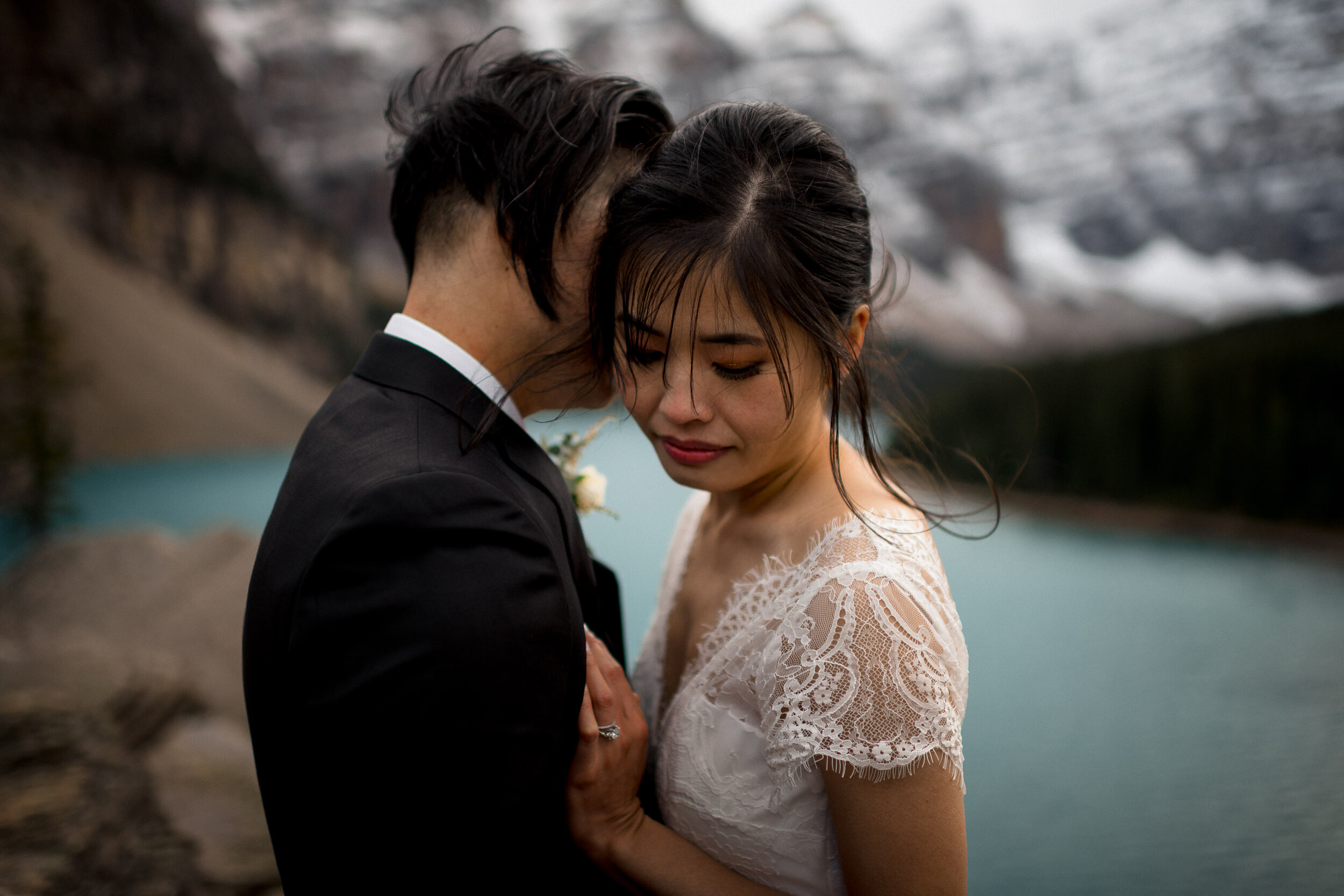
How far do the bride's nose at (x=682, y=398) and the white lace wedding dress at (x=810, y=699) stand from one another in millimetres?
307

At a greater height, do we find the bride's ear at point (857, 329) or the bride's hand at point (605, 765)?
the bride's ear at point (857, 329)

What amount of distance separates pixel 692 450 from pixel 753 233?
14.5 inches

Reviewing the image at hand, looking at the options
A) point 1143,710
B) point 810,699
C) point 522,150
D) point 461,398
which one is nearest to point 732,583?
point 810,699

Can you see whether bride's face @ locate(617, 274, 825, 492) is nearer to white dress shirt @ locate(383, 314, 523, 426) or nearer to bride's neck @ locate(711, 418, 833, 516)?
bride's neck @ locate(711, 418, 833, 516)

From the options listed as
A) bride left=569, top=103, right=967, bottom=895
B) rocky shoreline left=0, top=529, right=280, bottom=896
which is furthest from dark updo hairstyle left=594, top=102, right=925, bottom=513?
rocky shoreline left=0, top=529, right=280, bottom=896

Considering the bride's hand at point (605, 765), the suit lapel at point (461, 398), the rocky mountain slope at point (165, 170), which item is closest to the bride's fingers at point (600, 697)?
the bride's hand at point (605, 765)

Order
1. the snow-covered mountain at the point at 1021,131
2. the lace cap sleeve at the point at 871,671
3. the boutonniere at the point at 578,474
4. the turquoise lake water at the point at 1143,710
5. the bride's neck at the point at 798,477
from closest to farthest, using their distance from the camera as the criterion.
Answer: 1. the lace cap sleeve at the point at 871,671
2. the bride's neck at the point at 798,477
3. the boutonniere at the point at 578,474
4. the turquoise lake water at the point at 1143,710
5. the snow-covered mountain at the point at 1021,131

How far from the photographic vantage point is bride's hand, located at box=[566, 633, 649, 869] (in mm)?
1267

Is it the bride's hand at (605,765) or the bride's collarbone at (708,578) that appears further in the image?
the bride's collarbone at (708,578)

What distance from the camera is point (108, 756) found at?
2.97m

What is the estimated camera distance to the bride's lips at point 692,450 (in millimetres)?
1345

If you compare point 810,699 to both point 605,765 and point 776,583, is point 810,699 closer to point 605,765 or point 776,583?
point 776,583

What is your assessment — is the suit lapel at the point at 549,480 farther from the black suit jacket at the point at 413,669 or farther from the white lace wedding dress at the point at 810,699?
the white lace wedding dress at the point at 810,699

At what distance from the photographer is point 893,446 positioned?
177 cm
